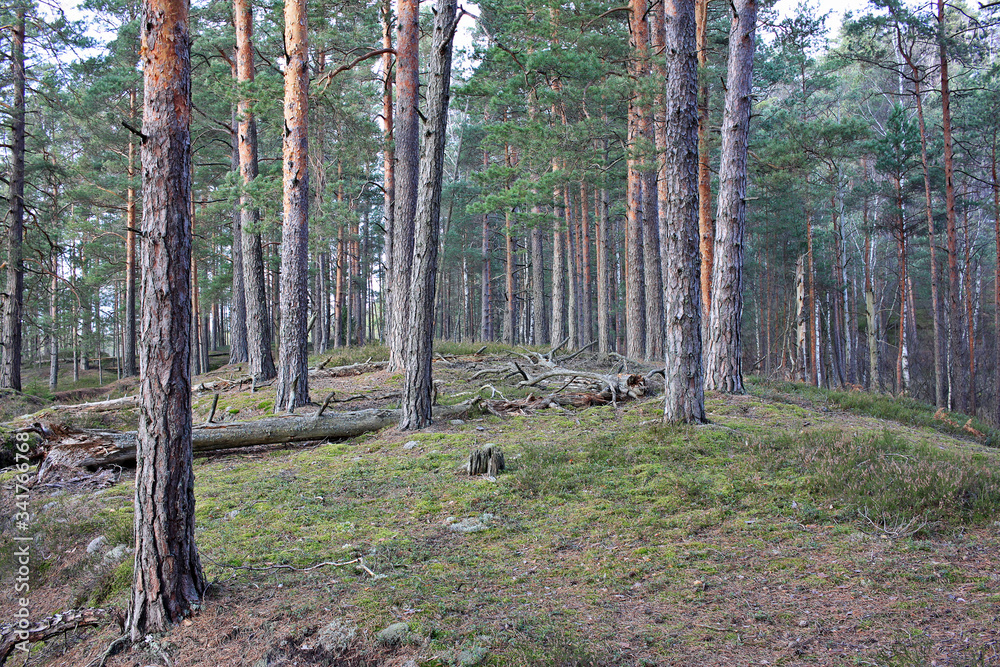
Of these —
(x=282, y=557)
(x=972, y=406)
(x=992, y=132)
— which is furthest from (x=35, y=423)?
(x=992, y=132)

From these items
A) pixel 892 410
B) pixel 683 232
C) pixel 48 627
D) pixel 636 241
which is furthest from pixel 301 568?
pixel 636 241

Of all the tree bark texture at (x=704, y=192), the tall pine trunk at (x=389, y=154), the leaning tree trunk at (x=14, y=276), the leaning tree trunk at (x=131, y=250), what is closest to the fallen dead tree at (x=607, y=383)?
the tree bark texture at (x=704, y=192)

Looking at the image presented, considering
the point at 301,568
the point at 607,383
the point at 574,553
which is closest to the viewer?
the point at 301,568

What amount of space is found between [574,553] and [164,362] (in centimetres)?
312

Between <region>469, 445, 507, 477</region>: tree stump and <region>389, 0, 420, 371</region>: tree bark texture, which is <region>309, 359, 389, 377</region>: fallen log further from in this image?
<region>469, 445, 507, 477</region>: tree stump

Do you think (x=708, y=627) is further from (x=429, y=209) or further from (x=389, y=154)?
(x=389, y=154)

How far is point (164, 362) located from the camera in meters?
3.37

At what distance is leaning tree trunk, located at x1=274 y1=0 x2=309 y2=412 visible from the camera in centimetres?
960

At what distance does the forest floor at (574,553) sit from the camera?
2869mm

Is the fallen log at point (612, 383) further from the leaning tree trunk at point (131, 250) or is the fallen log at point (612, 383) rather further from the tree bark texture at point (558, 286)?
the leaning tree trunk at point (131, 250)

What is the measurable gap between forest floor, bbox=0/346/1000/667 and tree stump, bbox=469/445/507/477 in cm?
15

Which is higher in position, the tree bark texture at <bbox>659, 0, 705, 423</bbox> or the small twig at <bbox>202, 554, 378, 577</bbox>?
the tree bark texture at <bbox>659, 0, 705, 423</bbox>

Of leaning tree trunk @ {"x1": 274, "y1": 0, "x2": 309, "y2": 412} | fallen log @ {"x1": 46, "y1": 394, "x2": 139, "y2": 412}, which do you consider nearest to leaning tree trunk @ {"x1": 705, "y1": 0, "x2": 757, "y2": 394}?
leaning tree trunk @ {"x1": 274, "y1": 0, "x2": 309, "y2": 412}

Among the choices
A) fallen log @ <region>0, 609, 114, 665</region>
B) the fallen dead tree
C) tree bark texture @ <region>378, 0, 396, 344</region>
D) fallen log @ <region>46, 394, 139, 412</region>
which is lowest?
fallen log @ <region>0, 609, 114, 665</region>
